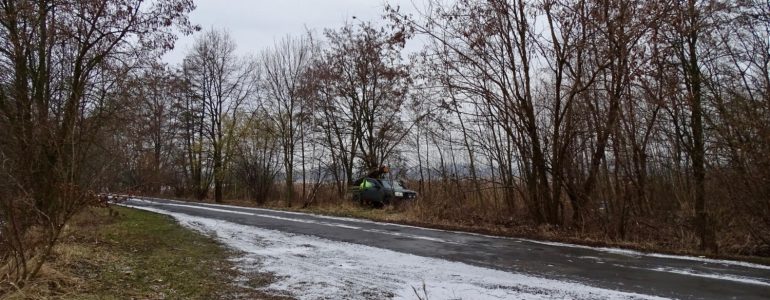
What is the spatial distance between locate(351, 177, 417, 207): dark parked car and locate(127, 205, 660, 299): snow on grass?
533 inches

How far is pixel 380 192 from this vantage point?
1029 inches

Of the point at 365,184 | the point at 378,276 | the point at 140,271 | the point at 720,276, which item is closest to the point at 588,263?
the point at 720,276

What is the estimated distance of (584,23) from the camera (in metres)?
13.3

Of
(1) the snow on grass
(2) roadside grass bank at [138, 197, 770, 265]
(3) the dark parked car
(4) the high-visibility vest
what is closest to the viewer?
(1) the snow on grass

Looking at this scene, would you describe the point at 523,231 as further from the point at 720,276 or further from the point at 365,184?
the point at 365,184

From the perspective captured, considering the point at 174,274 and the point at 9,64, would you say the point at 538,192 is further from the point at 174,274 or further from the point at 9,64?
the point at 9,64

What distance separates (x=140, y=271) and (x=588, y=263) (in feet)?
22.8

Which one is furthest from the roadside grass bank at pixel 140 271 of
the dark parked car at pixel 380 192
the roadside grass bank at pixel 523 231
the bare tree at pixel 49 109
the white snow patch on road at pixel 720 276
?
the dark parked car at pixel 380 192

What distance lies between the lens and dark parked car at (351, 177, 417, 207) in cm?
2533

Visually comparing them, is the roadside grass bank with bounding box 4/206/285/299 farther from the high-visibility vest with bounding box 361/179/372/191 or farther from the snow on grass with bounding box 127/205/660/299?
the high-visibility vest with bounding box 361/179/372/191

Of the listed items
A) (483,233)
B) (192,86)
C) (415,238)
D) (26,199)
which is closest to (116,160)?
(26,199)

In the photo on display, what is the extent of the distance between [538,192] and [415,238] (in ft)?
13.9

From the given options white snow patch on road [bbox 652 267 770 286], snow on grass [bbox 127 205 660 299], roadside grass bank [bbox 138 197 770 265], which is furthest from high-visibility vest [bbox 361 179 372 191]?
white snow patch on road [bbox 652 267 770 286]

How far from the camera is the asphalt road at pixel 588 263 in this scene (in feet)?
23.2
